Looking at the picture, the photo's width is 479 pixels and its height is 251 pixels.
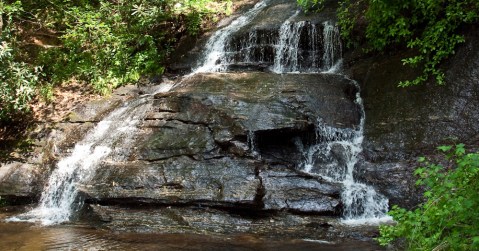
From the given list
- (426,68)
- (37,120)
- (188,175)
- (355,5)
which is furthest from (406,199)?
(37,120)

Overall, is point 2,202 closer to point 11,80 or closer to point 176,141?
point 11,80

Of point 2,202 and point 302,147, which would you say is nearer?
point 302,147

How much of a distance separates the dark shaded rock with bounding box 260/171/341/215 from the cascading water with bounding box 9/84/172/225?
10.1 feet

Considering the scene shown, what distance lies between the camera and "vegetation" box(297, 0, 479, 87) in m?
7.80

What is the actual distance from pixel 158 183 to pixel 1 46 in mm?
5373

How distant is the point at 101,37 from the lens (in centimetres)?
1159

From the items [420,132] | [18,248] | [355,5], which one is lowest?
[18,248]

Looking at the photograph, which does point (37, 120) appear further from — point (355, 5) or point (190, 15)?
point (355, 5)

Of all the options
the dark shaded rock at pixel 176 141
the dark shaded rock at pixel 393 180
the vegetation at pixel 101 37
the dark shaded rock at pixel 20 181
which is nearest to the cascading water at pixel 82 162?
the dark shaded rock at pixel 20 181

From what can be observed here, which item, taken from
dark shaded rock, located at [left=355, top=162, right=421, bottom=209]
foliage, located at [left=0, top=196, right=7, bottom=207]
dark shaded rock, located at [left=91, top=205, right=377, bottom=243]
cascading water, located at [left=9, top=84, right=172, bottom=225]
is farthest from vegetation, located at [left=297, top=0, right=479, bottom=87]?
foliage, located at [left=0, top=196, right=7, bottom=207]

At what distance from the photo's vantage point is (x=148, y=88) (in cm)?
1121

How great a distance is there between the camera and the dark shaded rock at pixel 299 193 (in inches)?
266

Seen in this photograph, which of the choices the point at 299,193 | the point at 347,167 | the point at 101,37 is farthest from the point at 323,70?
the point at 101,37

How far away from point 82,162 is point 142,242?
3277mm
